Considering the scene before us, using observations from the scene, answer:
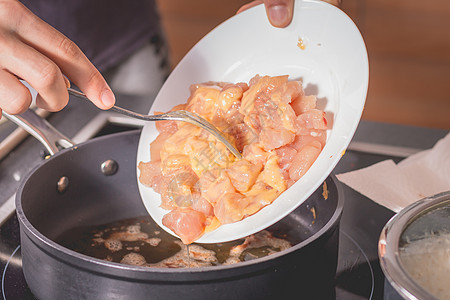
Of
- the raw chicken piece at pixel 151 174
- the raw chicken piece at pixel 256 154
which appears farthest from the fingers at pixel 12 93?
the raw chicken piece at pixel 256 154

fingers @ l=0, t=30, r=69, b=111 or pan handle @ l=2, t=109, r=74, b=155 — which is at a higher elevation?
fingers @ l=0, t=30, r=69, b=111

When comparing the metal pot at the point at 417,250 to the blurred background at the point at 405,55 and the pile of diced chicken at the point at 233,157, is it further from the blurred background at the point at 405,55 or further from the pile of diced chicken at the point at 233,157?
the blurred background at the point at 405,55

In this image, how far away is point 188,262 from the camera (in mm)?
997

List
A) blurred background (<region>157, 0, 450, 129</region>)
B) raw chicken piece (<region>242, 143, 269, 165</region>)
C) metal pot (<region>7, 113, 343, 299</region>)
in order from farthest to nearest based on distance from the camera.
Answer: blurred background (<region>157, 0, 450, 129</region>) → raw chicken piece (<region>242, 143, 269, 165</region>) → metal pot (<region>7, 113, 343, 299</region>)

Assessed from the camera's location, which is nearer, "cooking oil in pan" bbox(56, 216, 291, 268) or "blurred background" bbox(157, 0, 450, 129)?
"cooking oil in pan" bbox(56, 216, 291, 268)

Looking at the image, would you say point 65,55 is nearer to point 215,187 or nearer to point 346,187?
point 215,187

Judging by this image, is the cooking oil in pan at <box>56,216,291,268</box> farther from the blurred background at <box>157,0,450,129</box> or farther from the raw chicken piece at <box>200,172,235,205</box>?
the blurred background at <box>157,0,450,129</box>

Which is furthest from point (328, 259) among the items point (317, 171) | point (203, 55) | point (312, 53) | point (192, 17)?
point (192, 17)

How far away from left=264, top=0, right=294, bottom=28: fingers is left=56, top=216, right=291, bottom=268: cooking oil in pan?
404 millimetres

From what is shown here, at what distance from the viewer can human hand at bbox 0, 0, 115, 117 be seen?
803 millimetres

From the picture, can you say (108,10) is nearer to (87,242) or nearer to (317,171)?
(87,242)

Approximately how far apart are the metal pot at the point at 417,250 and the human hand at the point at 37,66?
47 cm

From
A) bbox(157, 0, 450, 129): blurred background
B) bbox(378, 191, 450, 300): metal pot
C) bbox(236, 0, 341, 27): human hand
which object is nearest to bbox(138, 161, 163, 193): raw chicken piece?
bbox(236, 0, 341, 27): human hand

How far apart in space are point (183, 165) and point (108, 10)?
945 millimetres
